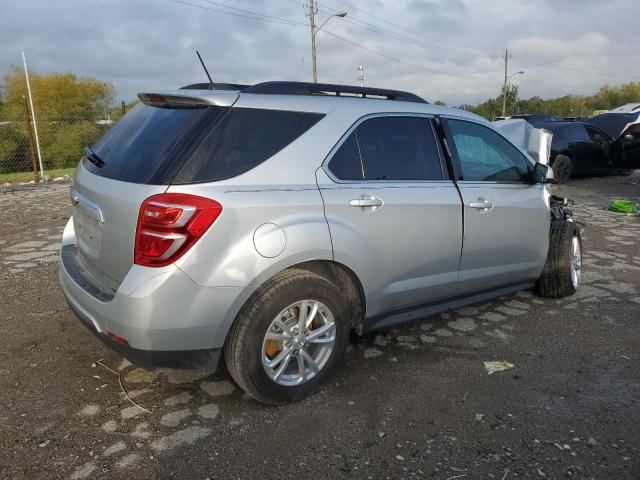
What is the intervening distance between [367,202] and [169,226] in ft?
3.63

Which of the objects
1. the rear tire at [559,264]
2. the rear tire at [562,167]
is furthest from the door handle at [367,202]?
the rear tire at [562,167]

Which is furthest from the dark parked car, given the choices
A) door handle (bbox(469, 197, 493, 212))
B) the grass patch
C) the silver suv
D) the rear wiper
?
the grass patch

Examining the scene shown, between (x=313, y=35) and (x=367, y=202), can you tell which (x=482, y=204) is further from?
(x=313, y=35)

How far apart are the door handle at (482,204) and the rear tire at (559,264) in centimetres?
120

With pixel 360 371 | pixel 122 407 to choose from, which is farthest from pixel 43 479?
pixel 360 371

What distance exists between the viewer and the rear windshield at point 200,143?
8.45 ft

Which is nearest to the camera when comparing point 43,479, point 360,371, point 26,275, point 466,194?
point 43,479

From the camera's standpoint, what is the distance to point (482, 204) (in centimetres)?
362

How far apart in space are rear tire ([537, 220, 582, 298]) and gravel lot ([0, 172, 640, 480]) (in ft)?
0.86

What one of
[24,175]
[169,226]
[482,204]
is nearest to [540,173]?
[482,204]

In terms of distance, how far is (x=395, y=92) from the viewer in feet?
11.8

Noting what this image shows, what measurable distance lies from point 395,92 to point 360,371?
1857 millimetres

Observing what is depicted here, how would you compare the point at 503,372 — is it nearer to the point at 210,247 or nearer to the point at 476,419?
the point at 476,419

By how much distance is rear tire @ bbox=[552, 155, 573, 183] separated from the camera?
1246cm
